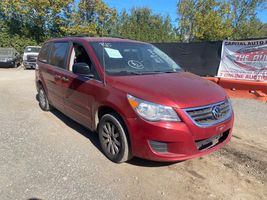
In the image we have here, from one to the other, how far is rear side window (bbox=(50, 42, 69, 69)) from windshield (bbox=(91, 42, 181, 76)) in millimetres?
998

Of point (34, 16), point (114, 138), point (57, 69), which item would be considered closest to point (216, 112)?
point (114, 138)

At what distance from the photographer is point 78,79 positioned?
180 inches

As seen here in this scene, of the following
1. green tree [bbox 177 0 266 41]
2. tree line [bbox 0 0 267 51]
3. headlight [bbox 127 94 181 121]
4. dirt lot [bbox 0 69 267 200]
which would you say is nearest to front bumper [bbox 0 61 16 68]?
tree line [bbox 0 0 267 51]

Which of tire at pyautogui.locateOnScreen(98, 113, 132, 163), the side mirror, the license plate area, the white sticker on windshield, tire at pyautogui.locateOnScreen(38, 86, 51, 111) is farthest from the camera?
tire at pyautogui.locateOnScreen(38, 86, 51, 111)

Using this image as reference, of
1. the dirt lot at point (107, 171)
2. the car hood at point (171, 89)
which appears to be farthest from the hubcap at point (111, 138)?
the car hood at point (171, 89)

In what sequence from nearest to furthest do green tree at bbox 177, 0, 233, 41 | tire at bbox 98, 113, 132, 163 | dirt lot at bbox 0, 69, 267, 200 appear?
dirt lot at bbox 0, 69, 267, 200 → tire at bbox 98, 113, 132, 163 → green tree at bbox 177, 0, 233, 41

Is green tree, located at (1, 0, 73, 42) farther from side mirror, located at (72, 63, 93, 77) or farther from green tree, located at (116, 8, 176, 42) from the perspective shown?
side mirror, located at (72, 63, 93, 77)

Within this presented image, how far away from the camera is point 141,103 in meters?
3.40

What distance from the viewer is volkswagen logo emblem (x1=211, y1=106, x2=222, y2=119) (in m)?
3.53

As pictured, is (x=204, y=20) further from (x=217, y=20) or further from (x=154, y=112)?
(x=154, y=112)

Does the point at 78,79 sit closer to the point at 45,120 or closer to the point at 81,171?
the point at 81,171

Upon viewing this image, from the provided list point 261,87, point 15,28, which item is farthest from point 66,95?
point 15,28

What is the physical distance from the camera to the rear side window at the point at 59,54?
536 cm

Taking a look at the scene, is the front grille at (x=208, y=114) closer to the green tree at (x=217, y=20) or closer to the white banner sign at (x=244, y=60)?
the white banner sign at (x=244, y=60)
